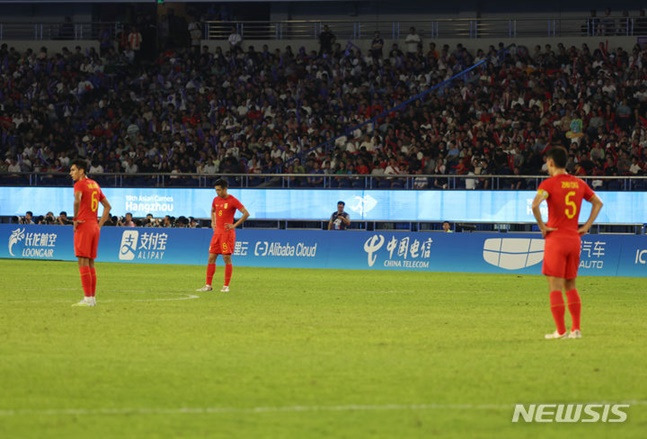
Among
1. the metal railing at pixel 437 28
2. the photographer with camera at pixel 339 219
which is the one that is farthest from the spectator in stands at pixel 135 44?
the photographer with camera at pixel 339 219

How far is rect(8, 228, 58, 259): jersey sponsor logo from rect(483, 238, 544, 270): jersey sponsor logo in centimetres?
1419

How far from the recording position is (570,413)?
8.98 m

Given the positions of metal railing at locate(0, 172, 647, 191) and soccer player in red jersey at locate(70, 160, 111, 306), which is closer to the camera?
soccer player in red jersey at locate(70, 160, 111, 306)

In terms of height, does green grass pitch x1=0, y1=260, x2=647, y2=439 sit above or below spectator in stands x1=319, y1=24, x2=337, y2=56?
below

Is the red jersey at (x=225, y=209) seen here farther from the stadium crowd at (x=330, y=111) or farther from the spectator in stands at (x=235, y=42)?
the spectator in stands at (x=235, y=42)

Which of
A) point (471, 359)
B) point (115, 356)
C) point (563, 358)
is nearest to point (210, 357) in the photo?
point (115, 356)

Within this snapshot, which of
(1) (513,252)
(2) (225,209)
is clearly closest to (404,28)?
(1) (513,252)

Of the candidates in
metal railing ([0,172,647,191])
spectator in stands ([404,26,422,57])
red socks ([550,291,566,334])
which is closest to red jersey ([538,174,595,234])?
red socks ([550,291,566,334])

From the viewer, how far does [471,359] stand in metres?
12.2

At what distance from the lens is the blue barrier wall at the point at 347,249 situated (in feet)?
103

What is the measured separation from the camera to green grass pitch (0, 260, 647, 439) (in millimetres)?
8484

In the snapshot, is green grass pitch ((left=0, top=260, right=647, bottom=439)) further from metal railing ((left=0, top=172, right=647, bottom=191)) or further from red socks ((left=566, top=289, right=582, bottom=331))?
metal railing ((left=0, top=172, right=647, bottom=191))

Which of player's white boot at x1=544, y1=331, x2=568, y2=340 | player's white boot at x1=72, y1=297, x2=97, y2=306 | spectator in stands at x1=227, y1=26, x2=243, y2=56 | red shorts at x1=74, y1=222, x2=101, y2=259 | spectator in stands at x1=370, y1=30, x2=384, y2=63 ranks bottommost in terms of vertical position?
player's white boot at x1=72, y1=297, x2=97, y2=306

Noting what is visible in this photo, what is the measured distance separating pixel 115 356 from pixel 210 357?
99 centimetres
